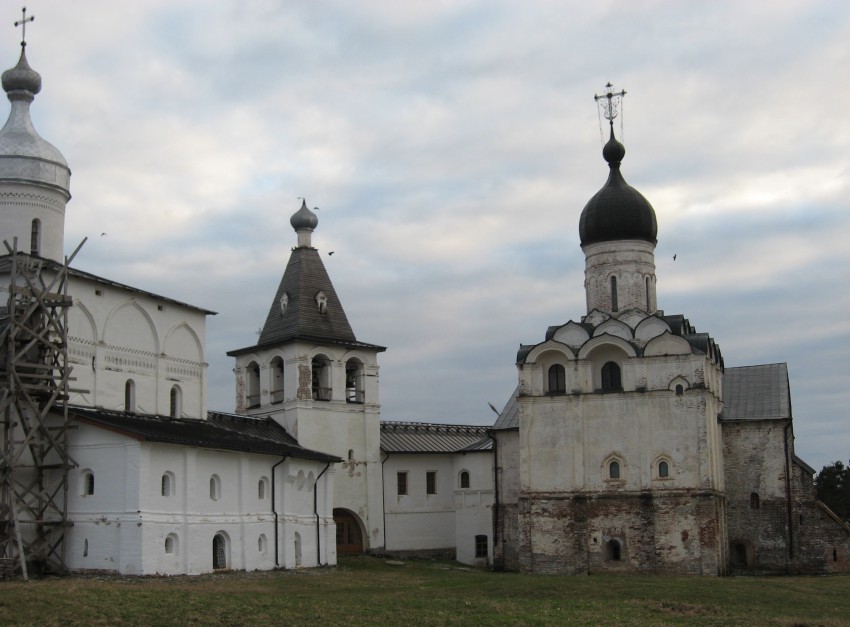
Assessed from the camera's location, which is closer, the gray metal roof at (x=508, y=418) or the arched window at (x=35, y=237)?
the arched window at (x=35, y=237)

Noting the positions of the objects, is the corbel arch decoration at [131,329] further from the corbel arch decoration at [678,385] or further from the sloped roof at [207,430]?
the corbel arch decoration at [678,385]

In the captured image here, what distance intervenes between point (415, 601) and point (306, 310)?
16.9m

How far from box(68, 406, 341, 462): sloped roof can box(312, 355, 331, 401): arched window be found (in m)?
1.81

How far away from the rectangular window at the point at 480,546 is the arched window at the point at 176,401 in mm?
11934

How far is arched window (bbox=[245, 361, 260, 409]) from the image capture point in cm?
3553

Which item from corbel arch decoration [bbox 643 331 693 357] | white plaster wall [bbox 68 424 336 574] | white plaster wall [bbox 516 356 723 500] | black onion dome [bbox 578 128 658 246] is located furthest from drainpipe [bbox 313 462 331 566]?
black onion dome [bbox 578 128 658 246]

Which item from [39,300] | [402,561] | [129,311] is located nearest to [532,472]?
[402,561]

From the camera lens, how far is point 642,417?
30625 millimetres

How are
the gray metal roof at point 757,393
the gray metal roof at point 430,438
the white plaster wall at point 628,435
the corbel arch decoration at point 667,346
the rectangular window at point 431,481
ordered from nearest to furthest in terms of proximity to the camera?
the white plaster wall at point 628,435, the corbel arch decoration at point 667,346, the gray metal roof at point 757,393, the gray metal roof at point 430,438, the rectangular window at point 431,481

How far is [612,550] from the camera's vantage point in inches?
1200

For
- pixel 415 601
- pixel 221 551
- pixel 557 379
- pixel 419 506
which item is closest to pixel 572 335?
pixel 557 379

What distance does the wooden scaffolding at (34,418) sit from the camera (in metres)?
22.6

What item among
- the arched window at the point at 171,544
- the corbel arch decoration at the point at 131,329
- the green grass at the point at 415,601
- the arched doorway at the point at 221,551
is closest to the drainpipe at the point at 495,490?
the green grass at the point at 415,601

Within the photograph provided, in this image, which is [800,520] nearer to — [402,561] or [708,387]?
[708,387]
